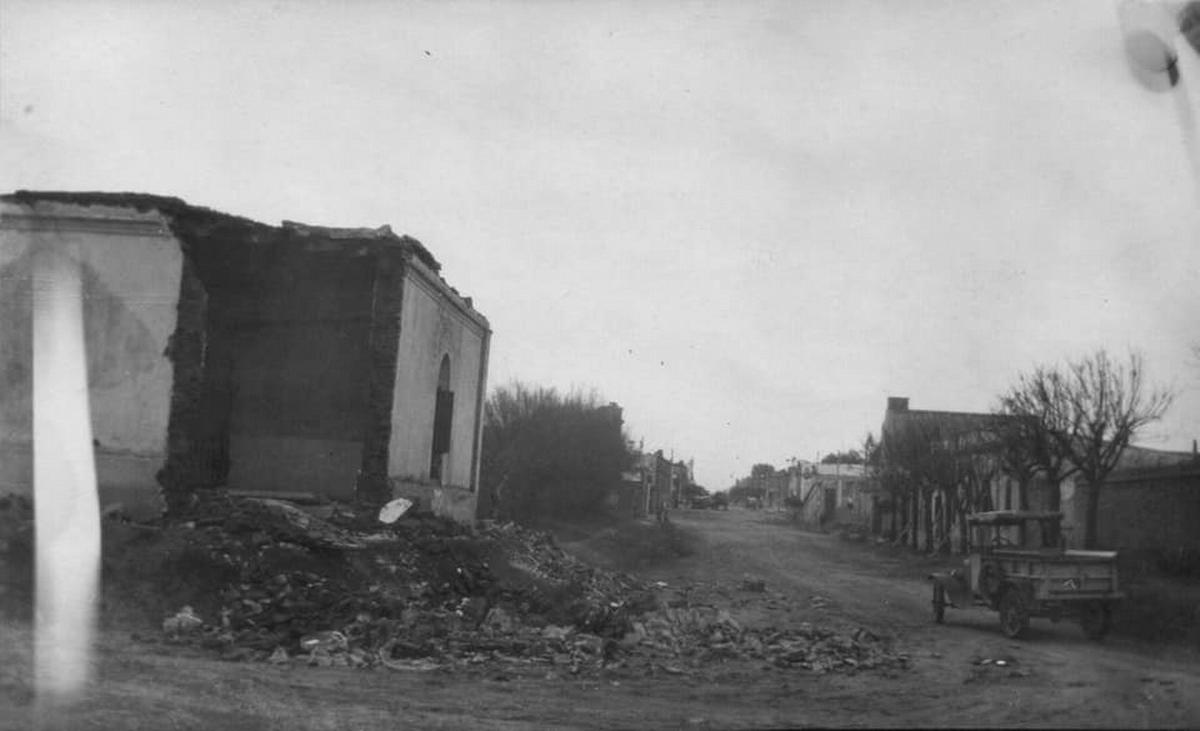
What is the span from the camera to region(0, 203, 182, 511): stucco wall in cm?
1848

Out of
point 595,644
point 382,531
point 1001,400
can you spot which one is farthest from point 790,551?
point 595,644

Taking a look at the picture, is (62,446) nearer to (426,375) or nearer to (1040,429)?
(426,375)

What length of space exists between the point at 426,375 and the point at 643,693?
12540 mm

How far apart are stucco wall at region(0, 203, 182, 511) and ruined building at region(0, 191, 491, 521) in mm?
24

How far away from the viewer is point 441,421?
23.4 meters

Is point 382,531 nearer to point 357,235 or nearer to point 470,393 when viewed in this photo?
point 357,235

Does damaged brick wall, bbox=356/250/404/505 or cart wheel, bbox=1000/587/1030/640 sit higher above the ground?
damaged brick wall, bbox=356/250/404/505

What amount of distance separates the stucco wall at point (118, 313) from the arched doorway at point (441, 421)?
613cm

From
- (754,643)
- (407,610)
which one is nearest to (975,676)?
(754,643)

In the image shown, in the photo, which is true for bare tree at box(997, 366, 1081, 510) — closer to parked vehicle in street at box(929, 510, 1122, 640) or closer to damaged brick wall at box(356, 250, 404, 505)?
parked vehicle in street at box(929, 510, 1122, 640)

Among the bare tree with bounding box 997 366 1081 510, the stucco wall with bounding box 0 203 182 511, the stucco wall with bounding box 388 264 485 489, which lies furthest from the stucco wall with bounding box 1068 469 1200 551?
the stucco wall with bounding box 0 203 182 511

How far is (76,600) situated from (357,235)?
810cm

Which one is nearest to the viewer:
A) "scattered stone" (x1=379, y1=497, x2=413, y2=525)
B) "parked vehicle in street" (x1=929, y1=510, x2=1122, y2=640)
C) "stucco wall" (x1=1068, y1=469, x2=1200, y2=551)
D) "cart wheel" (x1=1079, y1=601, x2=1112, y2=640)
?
"parked vehicle in street" (x1=929, y1=510, x2=1122, y2=640)

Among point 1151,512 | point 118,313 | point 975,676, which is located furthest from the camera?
point 1151,512
